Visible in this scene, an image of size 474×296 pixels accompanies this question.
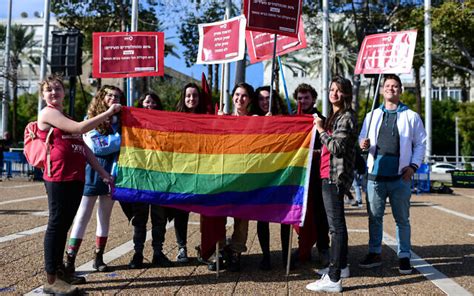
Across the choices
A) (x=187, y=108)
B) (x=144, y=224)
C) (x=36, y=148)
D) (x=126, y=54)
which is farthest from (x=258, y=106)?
(x=36, y=148)

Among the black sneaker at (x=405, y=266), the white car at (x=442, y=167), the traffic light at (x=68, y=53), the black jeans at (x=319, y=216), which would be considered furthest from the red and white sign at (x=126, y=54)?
the white car at (x=442, y=167)

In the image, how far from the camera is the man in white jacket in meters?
5.57

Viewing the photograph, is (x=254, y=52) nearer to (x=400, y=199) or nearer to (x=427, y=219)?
(x=400, y=199)

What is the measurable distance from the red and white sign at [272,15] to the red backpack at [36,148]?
108 inches

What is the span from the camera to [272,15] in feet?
20.2

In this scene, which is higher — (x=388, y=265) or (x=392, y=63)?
(x=392, y=63)

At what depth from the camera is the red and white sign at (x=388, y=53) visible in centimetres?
688

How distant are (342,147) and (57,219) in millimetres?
2593

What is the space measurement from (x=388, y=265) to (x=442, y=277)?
28.2 inches

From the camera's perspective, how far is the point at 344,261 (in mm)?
5109

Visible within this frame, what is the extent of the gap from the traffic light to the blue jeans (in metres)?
12.9

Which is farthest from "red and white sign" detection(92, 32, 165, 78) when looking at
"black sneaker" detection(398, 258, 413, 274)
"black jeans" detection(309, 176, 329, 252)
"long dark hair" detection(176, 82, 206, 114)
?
"black sneaker" detection(398, 258, 413, 274)

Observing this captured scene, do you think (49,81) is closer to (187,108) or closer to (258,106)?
(187,108)

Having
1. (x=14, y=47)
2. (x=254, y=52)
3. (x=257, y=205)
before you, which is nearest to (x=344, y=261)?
(x=257, y=205)
